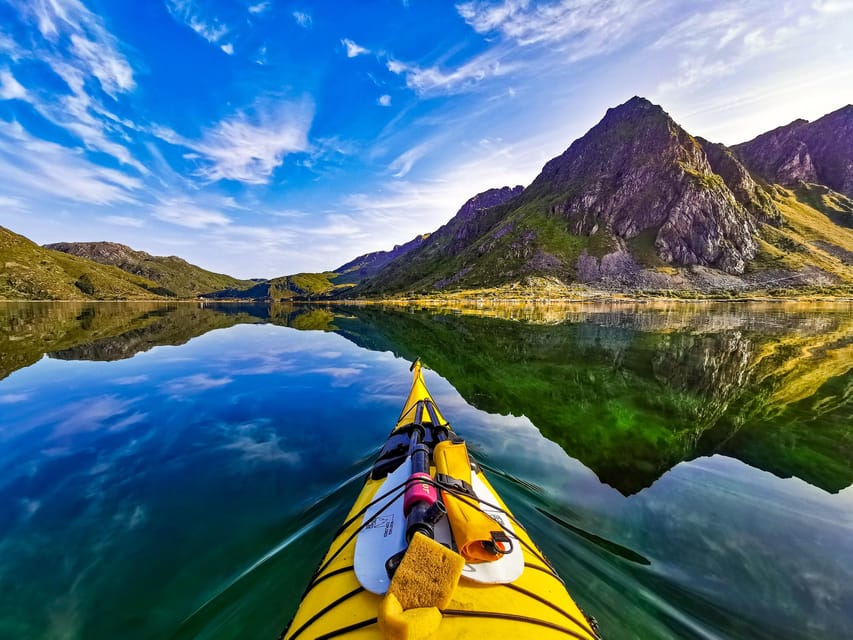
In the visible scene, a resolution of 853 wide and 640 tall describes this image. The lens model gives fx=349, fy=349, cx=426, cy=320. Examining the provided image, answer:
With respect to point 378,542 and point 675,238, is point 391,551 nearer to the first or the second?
point 378,542

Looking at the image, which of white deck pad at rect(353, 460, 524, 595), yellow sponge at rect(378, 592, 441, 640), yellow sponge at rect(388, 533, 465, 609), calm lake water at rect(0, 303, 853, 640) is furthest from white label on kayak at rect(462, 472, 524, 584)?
calm lake water at rect(0, 303, 853, 640)

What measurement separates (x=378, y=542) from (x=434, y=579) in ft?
4.76

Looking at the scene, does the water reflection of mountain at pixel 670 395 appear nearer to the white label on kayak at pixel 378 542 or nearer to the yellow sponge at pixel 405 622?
the white label on kayak at pixel 378 542

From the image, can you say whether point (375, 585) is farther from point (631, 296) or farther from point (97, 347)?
point (631, 296)

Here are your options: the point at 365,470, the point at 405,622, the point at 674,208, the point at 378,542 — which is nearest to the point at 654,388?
the point at 365,470

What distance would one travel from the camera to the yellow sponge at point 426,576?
3178 millimetres

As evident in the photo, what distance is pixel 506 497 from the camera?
8.31 m

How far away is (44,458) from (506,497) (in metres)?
13.4

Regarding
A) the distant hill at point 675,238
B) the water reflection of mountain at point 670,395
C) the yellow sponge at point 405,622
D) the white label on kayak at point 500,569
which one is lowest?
the water reflection of mountain at point 670,395

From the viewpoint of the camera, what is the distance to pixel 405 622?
2.92m

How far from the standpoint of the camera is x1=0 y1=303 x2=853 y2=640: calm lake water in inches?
213

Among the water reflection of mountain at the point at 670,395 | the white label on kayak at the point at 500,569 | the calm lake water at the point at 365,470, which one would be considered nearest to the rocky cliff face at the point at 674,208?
the water reflection of mountain at the point at 670,395

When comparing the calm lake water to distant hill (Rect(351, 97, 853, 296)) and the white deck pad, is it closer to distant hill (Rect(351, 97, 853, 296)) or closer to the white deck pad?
the white deck pad

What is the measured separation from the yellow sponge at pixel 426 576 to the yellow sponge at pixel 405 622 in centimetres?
12
